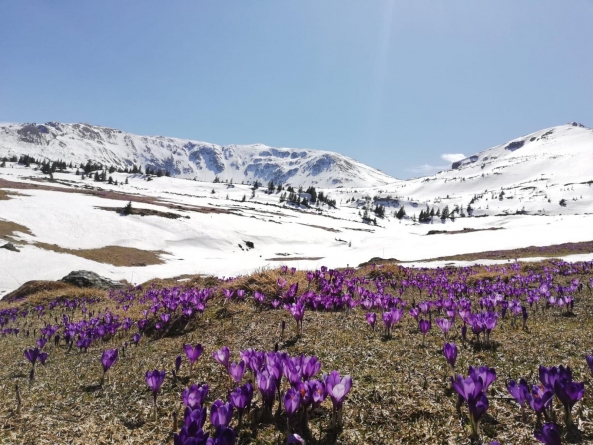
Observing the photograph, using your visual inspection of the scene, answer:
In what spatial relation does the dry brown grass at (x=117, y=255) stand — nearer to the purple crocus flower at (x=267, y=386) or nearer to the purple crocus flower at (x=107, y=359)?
the purple crocus flower at (x=107, y=359)

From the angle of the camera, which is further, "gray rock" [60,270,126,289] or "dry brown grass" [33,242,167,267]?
"dry brown grass" [33,242,167,267]

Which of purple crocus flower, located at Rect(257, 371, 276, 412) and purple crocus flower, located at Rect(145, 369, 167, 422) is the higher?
purple crocus flower, located at Rect(257, 371, 276, 412)

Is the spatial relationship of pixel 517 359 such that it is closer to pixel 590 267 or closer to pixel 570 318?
pixel 570 318

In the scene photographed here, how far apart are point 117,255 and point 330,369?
53.5 metres

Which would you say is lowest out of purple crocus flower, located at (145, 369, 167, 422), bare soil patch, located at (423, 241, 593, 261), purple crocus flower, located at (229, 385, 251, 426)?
purple crocus flower, located at (145, 369, 167, 422)

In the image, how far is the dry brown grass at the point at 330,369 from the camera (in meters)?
2.78

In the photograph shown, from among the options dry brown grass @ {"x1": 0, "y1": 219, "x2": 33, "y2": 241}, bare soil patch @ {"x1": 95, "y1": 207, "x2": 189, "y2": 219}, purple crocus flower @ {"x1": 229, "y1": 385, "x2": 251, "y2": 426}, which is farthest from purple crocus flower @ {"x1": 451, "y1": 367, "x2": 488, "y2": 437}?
bare soil patch @ {"x1": 95, "y1": 207, "x2": 189, "y2": 219}

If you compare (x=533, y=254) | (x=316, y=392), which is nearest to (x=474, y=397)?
(x=316, y=392)

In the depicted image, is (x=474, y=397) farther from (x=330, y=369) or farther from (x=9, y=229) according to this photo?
(x=9, y=229)

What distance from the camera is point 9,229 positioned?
49.0m

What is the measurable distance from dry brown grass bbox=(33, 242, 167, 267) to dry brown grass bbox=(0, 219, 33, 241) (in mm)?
4139

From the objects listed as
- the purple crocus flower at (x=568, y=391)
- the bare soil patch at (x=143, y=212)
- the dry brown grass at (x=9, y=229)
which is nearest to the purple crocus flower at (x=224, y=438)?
the purple crocus flower at (x=568, y=391)

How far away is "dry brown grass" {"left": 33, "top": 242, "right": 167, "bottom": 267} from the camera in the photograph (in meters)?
46.1

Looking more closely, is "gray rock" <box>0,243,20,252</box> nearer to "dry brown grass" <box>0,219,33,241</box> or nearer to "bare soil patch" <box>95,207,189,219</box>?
"dry brown grass" <box>0,219,33,241</box>
